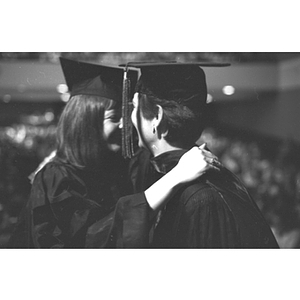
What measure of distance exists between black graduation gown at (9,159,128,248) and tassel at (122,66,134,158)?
0.12m

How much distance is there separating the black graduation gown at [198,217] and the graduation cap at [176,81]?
35cm

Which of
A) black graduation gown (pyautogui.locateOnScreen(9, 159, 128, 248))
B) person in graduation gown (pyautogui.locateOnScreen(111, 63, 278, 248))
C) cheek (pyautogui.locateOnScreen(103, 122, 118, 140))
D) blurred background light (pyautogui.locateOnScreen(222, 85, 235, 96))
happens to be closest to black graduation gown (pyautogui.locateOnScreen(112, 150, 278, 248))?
person in graduation gown (pyautogui.locateOnScreen(111, 63, 278, 248))

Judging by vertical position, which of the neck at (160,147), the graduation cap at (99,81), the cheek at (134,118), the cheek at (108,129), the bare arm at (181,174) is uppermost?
the graduation cap at (99,81)

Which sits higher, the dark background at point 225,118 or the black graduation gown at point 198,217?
the dark background at point 225,118

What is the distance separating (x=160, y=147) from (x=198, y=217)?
0.50 metres

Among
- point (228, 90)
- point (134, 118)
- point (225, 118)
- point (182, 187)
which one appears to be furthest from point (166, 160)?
point (228, 90)

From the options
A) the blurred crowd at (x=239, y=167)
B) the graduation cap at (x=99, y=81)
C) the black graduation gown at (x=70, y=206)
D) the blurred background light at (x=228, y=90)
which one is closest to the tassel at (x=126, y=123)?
the graduation cap at (x=99, y=81)

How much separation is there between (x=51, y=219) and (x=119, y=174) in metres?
0.52

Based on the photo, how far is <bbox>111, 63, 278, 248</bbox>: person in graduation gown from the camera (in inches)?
97.7

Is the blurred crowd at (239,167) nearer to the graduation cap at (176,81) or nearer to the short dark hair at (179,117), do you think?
the short dark hair at (179,117)

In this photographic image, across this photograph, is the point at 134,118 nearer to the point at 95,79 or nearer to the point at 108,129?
the point at 108,129

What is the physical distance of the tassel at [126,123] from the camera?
8.17 ft

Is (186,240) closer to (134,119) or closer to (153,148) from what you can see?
(153,148)

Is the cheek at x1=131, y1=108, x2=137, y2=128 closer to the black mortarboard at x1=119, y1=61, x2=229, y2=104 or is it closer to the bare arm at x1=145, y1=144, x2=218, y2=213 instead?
the black mortarboard at x1=119, y1=61, x2=229, y2=104
